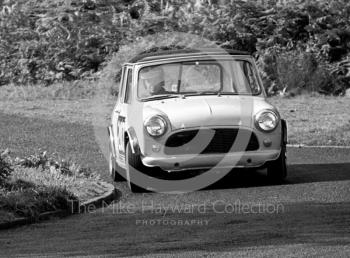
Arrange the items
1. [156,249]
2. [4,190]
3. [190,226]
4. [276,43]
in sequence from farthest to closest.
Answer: [276,43] → [4,190] → [190,226] → [156,249]

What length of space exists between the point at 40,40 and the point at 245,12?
7007mm

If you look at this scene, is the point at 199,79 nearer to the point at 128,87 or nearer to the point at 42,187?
the point at 128,87

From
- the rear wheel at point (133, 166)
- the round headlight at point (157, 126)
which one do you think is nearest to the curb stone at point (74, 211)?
the rear wheel at point (133, 166)

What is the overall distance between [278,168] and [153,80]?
85.6 inches

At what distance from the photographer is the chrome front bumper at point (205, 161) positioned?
13.5 m

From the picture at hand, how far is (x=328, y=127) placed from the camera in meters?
21.9

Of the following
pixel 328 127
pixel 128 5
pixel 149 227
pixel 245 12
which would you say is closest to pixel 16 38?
pixel 128 5

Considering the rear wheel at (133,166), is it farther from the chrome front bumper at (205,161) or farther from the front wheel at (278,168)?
the front wheel at (278,168)

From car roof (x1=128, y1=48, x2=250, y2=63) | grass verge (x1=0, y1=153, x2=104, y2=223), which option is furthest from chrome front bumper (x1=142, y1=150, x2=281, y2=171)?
car roof (x1=128, y1=48, x2=250, y2=63)

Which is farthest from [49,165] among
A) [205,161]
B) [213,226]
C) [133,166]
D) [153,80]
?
[213,226]

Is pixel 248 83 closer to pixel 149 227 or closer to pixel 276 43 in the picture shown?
pixel 149 227

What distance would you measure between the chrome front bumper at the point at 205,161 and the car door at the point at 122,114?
0.93 metres

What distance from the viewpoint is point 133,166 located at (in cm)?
1375

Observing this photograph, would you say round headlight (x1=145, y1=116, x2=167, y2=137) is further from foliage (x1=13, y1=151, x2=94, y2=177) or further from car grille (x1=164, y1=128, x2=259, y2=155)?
foliage (x1=13, y1=151, x2=94, y2=177)
